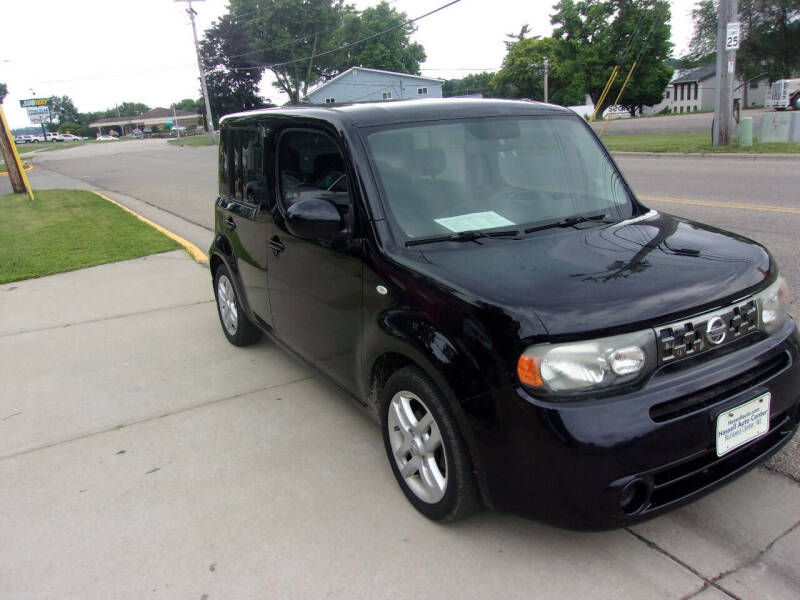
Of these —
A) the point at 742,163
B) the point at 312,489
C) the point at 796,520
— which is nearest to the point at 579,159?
the point at 796,520

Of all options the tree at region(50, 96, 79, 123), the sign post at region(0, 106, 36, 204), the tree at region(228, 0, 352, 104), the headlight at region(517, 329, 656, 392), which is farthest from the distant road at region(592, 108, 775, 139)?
the tree at region(50, 96, 79, 123)

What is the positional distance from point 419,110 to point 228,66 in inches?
2819

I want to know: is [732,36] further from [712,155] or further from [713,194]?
[713,194]

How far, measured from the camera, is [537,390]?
2193 millimetres

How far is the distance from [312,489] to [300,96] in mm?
71039

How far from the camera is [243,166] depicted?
14.2 feet

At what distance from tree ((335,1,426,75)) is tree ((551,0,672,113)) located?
20281 mm

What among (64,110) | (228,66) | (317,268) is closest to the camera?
(317,268)

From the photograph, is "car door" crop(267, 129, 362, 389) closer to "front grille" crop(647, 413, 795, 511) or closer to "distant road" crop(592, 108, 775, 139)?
"front grille" crop(647, 413, 795, 511)

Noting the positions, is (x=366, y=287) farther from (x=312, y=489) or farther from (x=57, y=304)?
(x=57, y=304)

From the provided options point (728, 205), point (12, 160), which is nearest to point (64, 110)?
point (12, 160)

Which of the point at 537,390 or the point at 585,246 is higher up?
the point at 585,246

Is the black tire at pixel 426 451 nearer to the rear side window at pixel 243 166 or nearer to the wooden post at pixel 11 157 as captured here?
the rear side window at pixel 243 166

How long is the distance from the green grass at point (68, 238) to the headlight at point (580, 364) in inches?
297
